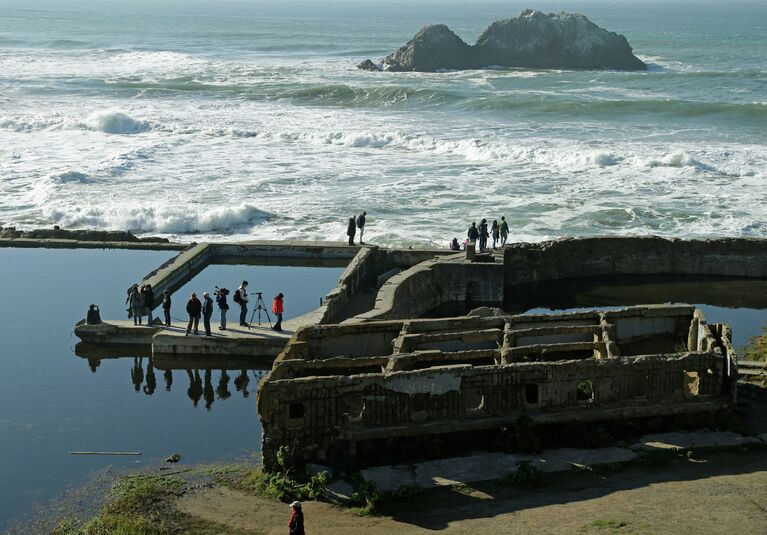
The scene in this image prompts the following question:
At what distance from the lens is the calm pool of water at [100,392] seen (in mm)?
17859

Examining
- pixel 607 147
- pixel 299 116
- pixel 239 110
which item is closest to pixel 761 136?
pixel 607 147

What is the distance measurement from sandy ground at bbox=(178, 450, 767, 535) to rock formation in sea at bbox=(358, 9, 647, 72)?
77302 mm

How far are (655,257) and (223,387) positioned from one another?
12.1m

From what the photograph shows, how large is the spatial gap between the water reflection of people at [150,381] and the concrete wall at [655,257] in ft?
33.1

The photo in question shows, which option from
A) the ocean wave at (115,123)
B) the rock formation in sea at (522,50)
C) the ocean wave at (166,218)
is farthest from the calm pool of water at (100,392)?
the rock formation in sea at (522,50)

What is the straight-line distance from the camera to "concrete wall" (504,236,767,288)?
28.1 metres

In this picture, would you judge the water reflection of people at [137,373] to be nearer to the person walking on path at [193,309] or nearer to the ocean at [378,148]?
the person walking on path at [193,309]

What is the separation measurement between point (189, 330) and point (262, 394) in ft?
22.4

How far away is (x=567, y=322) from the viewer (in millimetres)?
19250

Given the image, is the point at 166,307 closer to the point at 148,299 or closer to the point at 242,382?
the point at 148,299

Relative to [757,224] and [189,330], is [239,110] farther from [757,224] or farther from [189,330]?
[189,330]

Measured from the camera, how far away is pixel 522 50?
95.3 meters

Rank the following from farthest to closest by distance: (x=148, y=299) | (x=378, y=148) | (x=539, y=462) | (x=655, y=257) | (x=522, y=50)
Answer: (x=522, y=50) < (x=378, y=148) < (x=655, y=257) < (x=148, y=299) < (x=539, y=462)

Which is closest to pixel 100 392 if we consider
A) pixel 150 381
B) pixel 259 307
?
pixel 150 381
